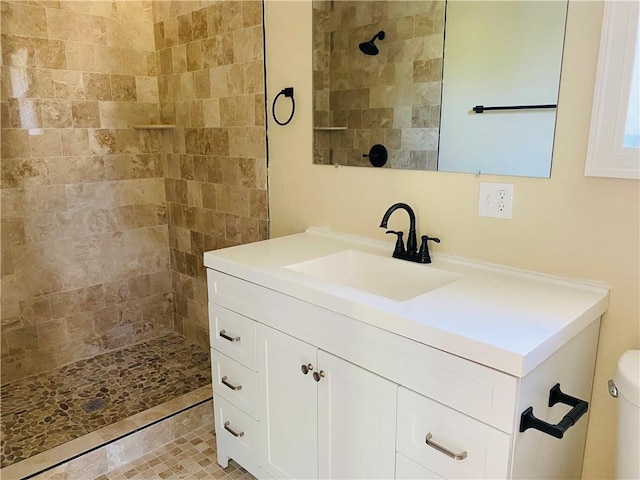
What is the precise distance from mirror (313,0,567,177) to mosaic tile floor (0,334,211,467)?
1460mm

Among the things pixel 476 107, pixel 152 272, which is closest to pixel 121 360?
pixel 152 272

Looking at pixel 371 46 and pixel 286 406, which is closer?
pixel 286 406

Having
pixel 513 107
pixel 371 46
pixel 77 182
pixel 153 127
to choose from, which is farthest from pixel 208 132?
pixel 513 107

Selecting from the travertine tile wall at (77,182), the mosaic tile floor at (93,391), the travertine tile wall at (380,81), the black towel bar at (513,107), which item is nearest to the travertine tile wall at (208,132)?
the travertine tile wall at (77,182)

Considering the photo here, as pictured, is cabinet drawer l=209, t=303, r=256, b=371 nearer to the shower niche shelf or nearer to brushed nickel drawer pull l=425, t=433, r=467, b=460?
brushed nickel drawer pull l=425, t=433, r=467, b=460

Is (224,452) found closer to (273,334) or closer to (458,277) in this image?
(273,334)

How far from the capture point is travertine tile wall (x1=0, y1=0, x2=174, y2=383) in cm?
238

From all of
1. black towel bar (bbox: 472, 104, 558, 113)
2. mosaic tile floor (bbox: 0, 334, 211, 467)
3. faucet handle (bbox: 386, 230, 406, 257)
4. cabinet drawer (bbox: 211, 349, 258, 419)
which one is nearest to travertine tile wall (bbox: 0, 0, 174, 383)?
mosaic tile floor (bbox: 0, 334, 211, 467)

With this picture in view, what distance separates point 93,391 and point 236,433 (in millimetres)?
1071

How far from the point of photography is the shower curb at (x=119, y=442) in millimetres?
1837

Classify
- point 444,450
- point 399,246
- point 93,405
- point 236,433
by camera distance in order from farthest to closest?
point 93,405
point 236,433
point 399,246
point 444,450

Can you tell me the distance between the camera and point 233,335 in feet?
5.65

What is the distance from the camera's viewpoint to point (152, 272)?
9.86 feet

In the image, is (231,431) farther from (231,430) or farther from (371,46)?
(371,46)
